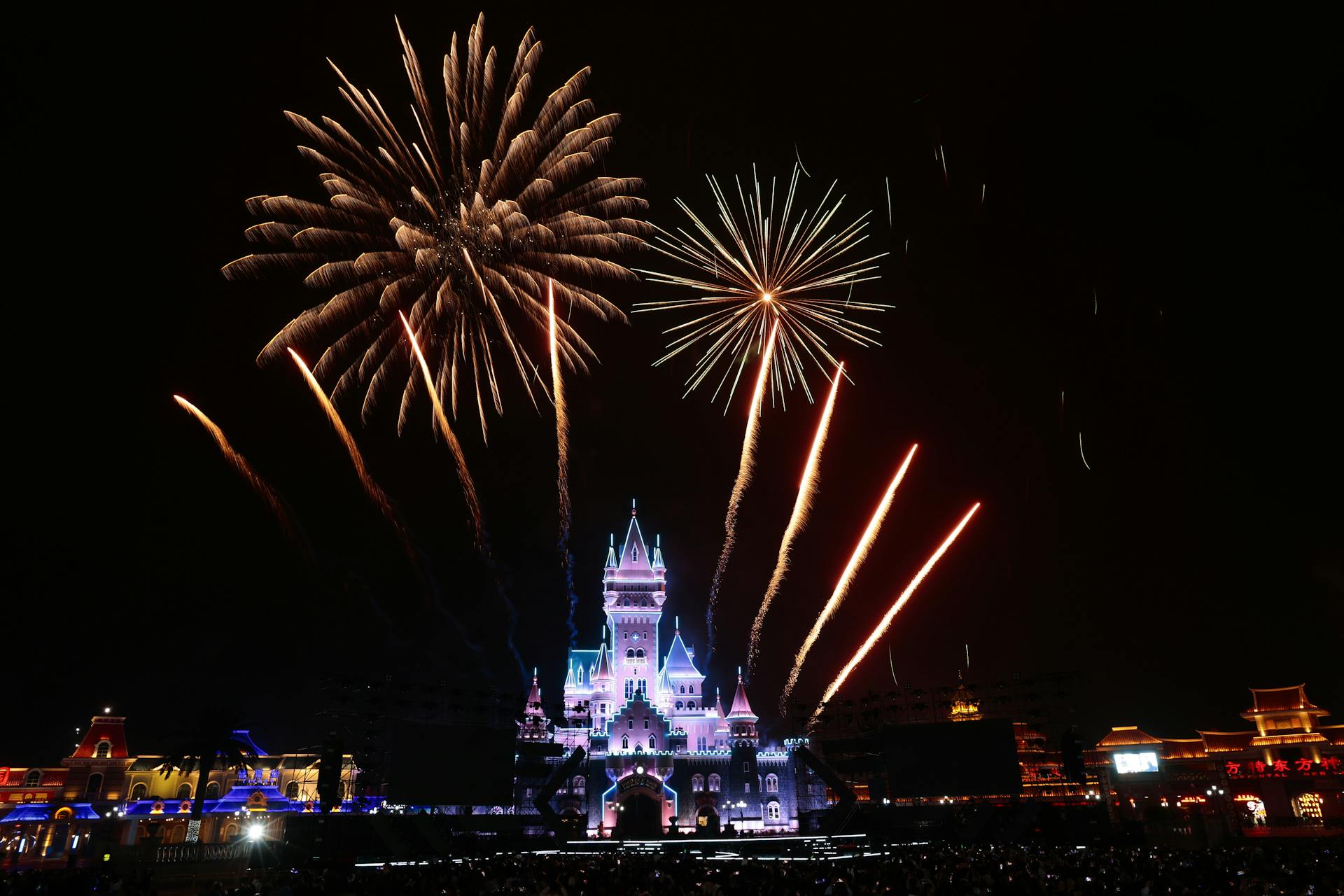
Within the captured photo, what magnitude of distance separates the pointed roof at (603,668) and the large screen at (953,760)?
38.0 metres

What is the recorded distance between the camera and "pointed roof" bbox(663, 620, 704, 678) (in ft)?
276

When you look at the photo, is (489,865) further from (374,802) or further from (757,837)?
(374,802)

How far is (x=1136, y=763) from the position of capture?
83.3m

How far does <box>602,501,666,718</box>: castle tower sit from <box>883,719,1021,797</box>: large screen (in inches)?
1482

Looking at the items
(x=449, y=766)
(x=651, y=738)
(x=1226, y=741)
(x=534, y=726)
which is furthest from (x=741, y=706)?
(x=1226, y=741)

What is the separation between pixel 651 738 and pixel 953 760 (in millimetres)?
30861

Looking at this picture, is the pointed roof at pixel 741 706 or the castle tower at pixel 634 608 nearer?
the pointed roof at pixel 741 706

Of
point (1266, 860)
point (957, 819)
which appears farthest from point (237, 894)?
point (957, 819)

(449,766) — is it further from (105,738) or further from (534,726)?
(105,738)

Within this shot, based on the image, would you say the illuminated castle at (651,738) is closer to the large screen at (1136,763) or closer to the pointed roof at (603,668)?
the pointed roof at (603,668)

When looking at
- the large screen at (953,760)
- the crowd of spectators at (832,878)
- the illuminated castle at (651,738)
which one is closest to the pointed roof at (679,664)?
the illuminated castle at (651,738)

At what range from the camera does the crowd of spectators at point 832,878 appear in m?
18.5

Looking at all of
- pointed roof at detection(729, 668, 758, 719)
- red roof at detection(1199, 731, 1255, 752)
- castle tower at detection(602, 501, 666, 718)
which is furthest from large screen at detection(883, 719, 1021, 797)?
red roof at detection(1199, 731, 1255, 752)

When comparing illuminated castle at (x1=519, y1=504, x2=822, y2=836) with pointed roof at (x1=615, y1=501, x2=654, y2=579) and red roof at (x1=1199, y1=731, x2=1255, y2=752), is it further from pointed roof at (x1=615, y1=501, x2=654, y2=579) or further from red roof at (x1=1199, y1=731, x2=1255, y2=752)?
red roof at (x1=1199, y1=731, x2=1255, y2=752)
